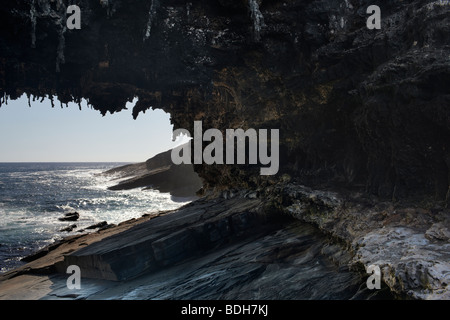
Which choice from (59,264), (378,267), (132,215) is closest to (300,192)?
(378,267)

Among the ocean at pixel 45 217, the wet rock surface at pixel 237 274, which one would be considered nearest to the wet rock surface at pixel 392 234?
the wet rock surface at pixel 237 274

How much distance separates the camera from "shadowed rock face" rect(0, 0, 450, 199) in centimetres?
977

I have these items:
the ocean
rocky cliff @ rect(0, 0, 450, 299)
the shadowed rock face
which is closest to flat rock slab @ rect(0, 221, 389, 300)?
rocky cliff @ rect(0, 0, 450, 299)

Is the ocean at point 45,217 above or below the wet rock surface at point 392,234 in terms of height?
below

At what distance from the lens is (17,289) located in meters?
11.4

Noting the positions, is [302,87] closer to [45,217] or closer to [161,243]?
[161,243]

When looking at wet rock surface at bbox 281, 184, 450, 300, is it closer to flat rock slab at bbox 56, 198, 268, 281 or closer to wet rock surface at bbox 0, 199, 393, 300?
wet rock surface at bbox 0, 199, 393, 300

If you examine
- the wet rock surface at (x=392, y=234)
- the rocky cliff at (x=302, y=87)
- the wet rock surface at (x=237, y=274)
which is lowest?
the wet rock surface at (x=237, y=274)

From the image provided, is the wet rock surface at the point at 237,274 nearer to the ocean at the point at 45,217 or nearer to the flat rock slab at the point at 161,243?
the flat rock slab at the point at 161,243

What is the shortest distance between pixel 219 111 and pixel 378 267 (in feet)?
49.1

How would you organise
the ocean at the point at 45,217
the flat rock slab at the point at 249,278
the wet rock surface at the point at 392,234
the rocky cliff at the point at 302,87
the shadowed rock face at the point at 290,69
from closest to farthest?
the wet rock surface at the point at 392,234 → the flat rock slab at the point at 249,278 → the rocky cliff at the point at 302,87 → the shadowed rock face at the point at 290,69 → the ocean at the point at 45,217

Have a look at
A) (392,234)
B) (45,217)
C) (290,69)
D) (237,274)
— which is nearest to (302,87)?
(290,69)

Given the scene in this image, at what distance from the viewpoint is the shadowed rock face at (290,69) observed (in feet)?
32.1

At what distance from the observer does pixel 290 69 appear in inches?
560
